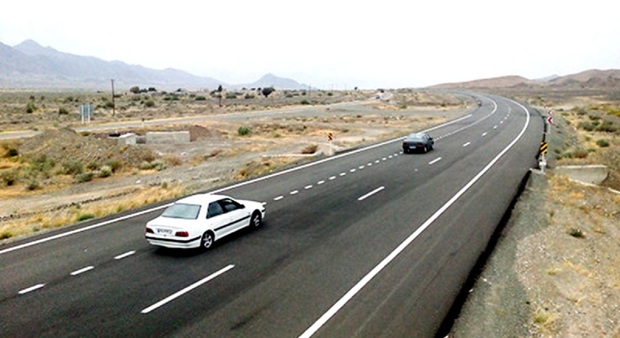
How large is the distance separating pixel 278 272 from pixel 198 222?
9.77 feet

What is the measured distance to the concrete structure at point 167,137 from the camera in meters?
46.4

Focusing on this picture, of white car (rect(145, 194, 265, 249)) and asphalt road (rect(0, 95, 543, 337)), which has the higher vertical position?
white car (rect(145, 194, 265, 249))

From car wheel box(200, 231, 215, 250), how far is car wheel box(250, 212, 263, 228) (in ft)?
6.75

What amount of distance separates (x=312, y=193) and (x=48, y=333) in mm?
13764

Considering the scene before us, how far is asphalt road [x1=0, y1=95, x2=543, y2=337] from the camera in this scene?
9.98 meters

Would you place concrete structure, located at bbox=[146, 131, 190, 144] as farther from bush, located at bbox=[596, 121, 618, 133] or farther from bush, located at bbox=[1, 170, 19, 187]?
bush, located at bbox=[596, 121, 618, 133]

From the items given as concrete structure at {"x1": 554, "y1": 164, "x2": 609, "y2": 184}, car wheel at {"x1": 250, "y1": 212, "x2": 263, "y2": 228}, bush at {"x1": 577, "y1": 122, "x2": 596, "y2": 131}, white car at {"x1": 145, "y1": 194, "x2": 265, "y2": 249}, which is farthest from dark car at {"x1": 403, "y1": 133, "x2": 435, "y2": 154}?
bush at {"x1": 577, "y1": 122, "x2": 596, "y2": 131}

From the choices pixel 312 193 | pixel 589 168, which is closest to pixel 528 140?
pixel 589 168

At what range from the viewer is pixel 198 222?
14.2 meters

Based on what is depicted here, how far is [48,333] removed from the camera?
9555 millimetres

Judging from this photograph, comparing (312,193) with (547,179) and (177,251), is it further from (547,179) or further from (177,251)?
(547,179)

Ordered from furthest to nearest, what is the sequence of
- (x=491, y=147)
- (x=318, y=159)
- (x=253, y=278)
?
1. (x=491, y=147)
2. (x=318, y=159)
3. (x=253, y=278)

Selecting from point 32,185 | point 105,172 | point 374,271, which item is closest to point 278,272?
point 374,271

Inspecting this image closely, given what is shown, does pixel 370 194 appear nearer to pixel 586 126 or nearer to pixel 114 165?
pixel 114 165
